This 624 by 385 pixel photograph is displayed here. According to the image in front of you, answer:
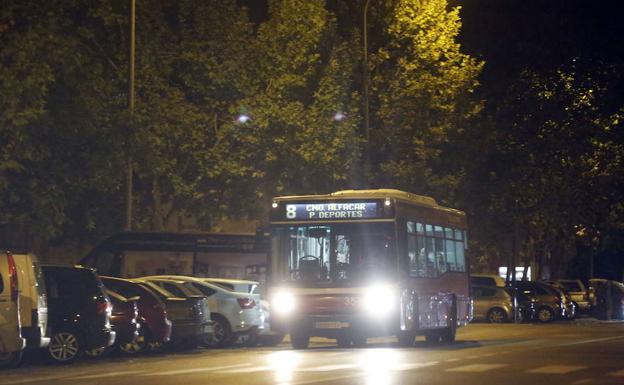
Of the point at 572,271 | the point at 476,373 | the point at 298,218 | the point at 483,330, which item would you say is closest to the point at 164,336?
the point at 298,218

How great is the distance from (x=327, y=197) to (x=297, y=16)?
15.5 m

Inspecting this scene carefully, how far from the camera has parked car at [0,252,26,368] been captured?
21953mm

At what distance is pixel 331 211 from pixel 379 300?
6.93ft

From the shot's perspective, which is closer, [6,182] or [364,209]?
[364,209]

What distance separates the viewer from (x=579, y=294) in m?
58.6

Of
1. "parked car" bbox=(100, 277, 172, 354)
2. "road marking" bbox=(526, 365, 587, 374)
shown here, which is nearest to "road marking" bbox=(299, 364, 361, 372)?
"road marking" bbox=(526, 365, 587, 374)

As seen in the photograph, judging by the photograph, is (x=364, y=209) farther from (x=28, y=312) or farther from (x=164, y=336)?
(x=28, y=312)

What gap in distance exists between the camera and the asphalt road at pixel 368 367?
19547 millimetres

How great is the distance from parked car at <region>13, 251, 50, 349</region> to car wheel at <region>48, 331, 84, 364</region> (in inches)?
74.6

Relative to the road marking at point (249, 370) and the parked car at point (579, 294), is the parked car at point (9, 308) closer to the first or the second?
the road marking at point (249, 370)

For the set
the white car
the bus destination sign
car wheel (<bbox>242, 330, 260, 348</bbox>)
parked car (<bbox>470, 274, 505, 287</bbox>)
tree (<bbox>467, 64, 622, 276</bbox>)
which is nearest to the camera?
the bus destination sign

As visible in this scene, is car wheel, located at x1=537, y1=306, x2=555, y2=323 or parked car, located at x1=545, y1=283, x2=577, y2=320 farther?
parked car, located at x1=545, y1=283, x2=577, y2=320

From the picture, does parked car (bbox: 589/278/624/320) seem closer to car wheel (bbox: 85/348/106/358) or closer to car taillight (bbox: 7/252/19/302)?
car wheel (bbox: 85/348/106/358)

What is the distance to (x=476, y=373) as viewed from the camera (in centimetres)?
2083
